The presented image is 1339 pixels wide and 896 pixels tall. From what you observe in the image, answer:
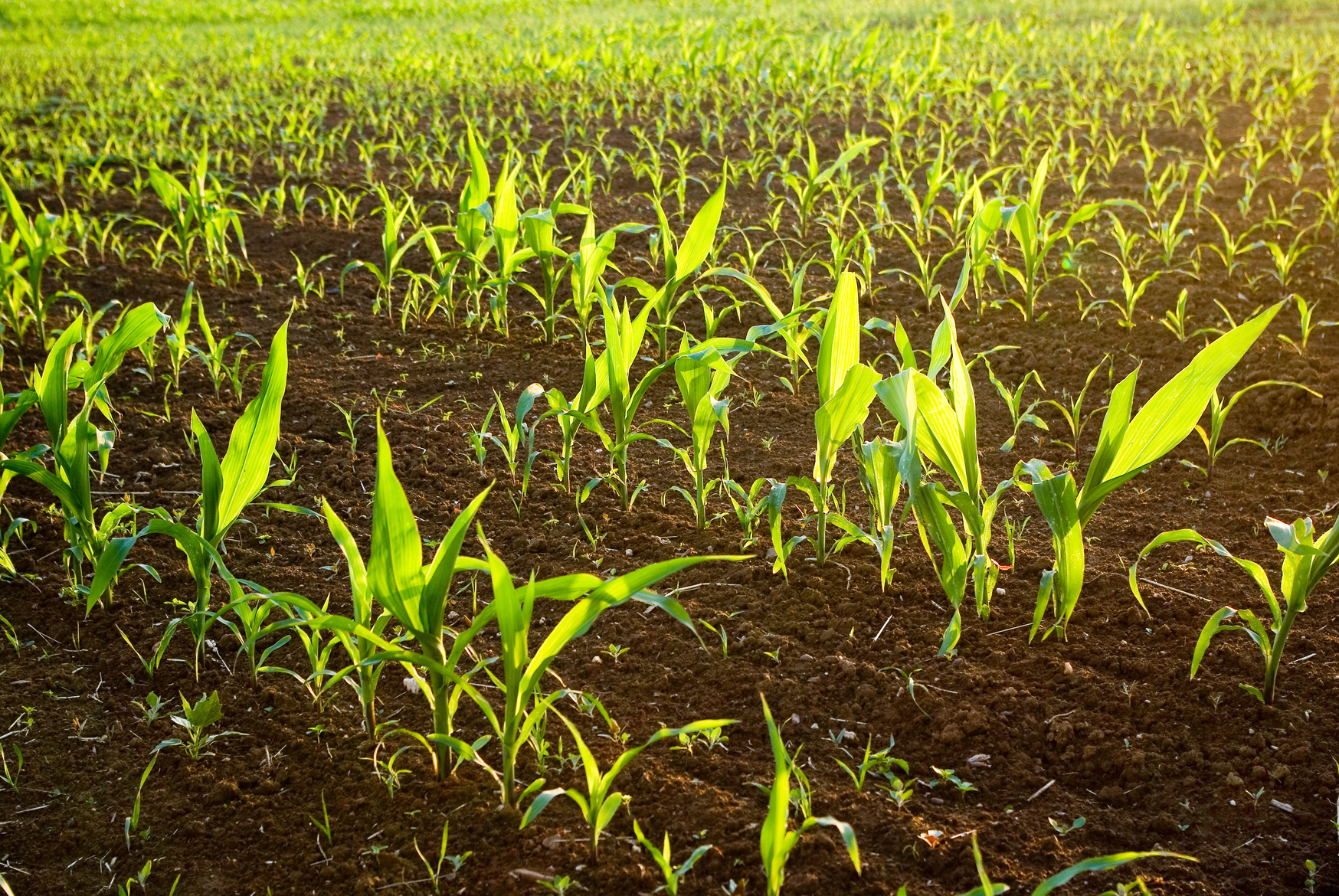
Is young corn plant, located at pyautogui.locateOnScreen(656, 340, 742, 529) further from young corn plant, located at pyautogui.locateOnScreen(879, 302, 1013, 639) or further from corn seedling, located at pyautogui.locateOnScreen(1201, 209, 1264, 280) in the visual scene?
corn seedling, located at pyautogui.locateOnScreen(1201, 209, 1264, 280)

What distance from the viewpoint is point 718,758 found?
171 centimetres

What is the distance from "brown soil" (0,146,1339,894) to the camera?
1.54 meters

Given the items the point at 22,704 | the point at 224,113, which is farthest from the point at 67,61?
the point at 22,704

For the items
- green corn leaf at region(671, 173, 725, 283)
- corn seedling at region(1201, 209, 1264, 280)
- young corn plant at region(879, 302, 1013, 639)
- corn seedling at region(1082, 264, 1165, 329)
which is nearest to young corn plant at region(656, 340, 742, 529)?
young corn plant at region(879, 302, 1013, 639)

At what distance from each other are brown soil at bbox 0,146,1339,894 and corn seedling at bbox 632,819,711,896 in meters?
0.03

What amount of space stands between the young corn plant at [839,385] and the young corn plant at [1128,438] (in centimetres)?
33

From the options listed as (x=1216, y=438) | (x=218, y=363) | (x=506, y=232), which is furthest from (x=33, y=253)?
(x=1216, y=438)

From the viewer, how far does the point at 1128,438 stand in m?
1.75

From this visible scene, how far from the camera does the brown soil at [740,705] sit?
154 centimetres

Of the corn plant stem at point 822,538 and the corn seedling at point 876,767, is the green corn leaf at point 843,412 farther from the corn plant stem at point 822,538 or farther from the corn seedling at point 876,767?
the corn seedling at point 876,767

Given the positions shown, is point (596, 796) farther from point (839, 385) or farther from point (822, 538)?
point (839, 385)

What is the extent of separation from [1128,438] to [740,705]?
2.67 feet

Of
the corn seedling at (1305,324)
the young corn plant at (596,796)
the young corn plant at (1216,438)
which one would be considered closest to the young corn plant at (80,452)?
the young corn plant at (596,796)

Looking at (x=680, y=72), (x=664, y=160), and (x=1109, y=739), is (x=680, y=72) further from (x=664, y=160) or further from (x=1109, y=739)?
(x=1109, y=739)
